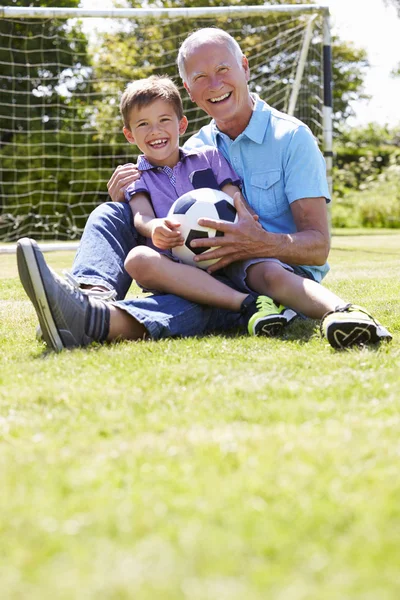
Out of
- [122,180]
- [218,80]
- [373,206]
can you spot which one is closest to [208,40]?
[218,80]

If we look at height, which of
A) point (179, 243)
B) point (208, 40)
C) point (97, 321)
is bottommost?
point (97, 321)

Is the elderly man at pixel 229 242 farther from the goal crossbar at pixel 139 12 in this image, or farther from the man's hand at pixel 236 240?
the goal crossbar at pixel 139 12

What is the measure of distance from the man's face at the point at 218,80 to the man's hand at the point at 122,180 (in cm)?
41

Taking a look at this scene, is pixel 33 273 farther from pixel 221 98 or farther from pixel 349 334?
pixel 221 98

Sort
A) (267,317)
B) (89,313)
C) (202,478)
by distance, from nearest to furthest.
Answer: (202,478) < (89,313) < (267,317)

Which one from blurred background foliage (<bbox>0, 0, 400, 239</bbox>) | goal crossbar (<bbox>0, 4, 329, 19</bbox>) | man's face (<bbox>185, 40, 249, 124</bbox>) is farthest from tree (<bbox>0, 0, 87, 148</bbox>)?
man's face (<bbox>185, 40, 249, 124</bbox>)

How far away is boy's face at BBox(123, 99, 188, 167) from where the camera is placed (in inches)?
125

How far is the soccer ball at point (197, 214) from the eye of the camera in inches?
112

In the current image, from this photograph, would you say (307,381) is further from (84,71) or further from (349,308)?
(84,71)

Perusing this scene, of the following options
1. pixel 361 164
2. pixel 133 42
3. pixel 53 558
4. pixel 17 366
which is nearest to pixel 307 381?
pixel 17 366

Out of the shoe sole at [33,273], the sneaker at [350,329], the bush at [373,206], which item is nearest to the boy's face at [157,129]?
the shoe sole at [33,273]

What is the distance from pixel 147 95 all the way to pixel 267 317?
1.13 meters

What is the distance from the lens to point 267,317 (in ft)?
8.83

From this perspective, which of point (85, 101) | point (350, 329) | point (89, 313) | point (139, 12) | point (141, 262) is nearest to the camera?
point (350, 329)
